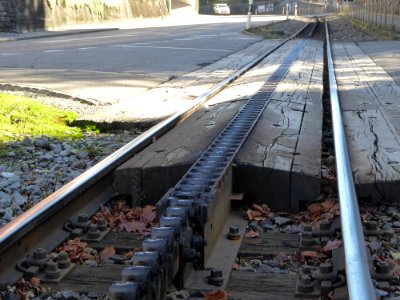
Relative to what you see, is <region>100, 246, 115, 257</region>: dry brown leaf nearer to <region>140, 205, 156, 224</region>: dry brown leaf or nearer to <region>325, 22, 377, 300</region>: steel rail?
<region>140, 205, 156, 224</region>: dry brown leaf

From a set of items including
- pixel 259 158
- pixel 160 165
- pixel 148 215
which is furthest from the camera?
pixel 259 158

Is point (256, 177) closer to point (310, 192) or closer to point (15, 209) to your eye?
point (310, 192)

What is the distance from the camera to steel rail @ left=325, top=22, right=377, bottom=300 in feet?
9.54

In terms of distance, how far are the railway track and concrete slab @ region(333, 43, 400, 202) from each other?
211 millimetres

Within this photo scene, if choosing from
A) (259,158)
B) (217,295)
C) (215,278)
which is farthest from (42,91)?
(217,295)

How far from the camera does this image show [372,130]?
21.7 ft

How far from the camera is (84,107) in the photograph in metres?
9.27

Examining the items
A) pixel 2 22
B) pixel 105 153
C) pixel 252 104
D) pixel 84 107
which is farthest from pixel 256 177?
pixel 2 22

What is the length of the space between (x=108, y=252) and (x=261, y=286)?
3.11 ft

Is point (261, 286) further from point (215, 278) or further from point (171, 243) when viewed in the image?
point (171, 243)

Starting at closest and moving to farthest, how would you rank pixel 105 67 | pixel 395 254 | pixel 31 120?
pixel 395 254 < pixel 31 120 < pixel 105 67

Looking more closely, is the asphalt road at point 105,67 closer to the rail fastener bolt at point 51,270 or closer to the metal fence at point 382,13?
the rail fastener bolt at point 51,270

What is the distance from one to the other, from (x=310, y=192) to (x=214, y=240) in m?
0.99

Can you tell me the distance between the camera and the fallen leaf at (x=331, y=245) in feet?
12.7
